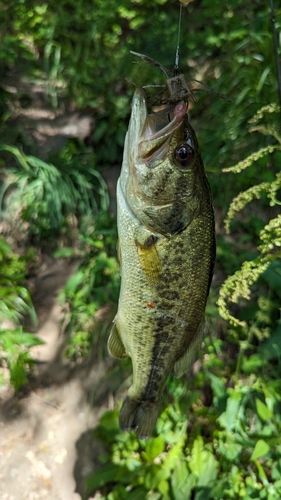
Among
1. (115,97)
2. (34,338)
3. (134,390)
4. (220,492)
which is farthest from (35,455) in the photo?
(115,97)

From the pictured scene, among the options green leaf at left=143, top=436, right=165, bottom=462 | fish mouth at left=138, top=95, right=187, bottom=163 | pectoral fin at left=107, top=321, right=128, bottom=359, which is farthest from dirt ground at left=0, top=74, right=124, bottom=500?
fish mouth at left=138, top=95, right=187, bottom=163

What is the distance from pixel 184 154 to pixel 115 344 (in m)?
0.83

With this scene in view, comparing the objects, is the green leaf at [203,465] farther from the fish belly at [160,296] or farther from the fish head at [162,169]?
the fish head at [162,169]

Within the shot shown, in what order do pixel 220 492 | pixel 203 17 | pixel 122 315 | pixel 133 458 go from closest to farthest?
pixel 122 315
pixel 220 492
pixel 133 458
pixel 203 17

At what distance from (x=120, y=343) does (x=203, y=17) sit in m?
3.18

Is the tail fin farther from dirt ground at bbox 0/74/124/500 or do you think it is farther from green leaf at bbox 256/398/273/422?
dirt ground at bbox 0/74/124/500

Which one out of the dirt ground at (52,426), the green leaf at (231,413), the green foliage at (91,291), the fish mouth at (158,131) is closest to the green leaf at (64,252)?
the green foliage at (91,291)

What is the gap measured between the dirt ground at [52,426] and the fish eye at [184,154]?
7.25 feet

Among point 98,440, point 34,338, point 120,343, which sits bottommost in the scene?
point 98,440

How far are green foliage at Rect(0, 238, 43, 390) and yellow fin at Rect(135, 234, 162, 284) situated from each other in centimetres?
207

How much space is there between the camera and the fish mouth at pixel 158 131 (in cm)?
108

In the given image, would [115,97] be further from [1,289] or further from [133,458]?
[133,458]

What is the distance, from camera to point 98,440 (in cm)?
279

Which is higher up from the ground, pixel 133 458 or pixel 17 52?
pixel 17 52
